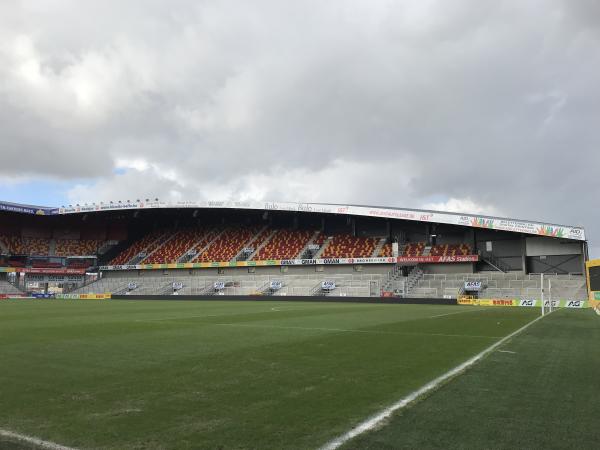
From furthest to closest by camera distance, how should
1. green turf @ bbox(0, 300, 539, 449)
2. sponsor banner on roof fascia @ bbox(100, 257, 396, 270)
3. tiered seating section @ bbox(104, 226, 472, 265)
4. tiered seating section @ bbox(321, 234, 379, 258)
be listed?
tiered seating section @ bbox(321, 234, 379, 258)
tiered seating section @ bbox(104, 226, 472, 265)
sponsor banner on roof fascia @ bbox(100, 257, 396, 270)
green turf @ bbox(0, 300, 539, 449)

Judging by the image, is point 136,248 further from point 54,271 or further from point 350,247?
point 350,247

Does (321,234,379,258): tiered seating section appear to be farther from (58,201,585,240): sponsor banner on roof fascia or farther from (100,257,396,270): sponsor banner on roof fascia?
(58,201,585,240): sponsor banner on roof fascia

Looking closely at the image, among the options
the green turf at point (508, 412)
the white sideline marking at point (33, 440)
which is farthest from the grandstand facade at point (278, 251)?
the white sideline marking at point (33, 440)

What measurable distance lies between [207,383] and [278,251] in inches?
2190

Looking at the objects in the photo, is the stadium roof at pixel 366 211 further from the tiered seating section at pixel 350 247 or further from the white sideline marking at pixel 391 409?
the white sideline marking at pixel 391 409

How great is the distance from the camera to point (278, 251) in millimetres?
63219

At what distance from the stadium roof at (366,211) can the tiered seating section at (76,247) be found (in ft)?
30.5

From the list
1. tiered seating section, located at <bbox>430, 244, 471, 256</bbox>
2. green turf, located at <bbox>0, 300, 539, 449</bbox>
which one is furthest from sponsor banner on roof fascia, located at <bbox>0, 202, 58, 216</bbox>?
green turf, located at <bbox>0, 300, 539, 449</bbox>

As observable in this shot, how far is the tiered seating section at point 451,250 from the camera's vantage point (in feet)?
174

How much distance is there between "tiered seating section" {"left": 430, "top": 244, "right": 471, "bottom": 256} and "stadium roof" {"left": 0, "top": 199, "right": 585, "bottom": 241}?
16.4 ft

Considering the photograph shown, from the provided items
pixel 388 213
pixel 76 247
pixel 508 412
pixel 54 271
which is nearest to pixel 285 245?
pixel 388 213

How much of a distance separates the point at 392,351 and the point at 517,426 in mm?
6211

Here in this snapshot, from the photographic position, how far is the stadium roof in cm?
4619

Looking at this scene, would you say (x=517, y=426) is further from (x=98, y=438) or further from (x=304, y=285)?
(x=304, y=285)
